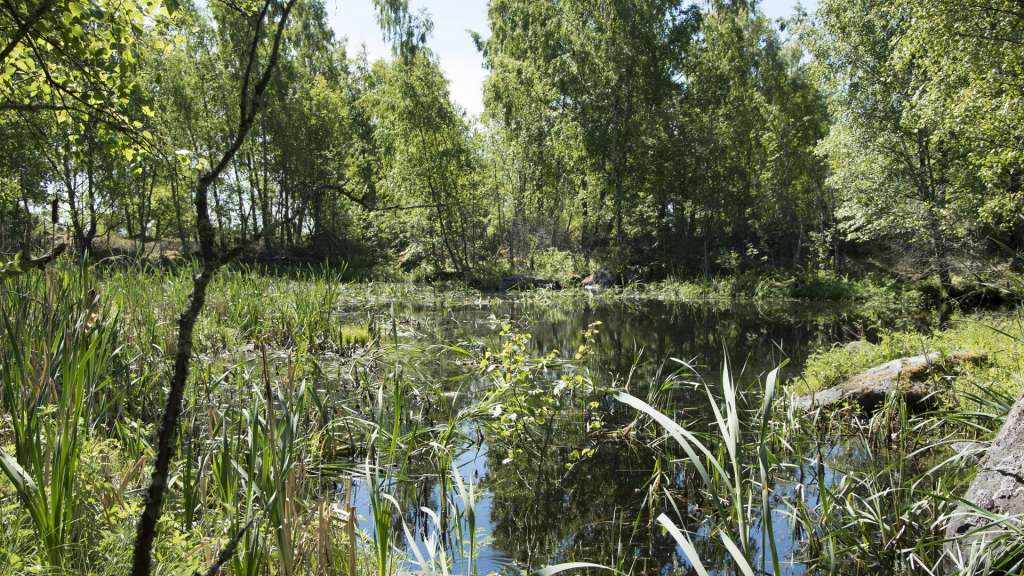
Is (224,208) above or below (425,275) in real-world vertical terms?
above

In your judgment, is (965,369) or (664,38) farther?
(664,38)

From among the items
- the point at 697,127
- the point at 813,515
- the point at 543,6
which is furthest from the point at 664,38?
the point at 813,515

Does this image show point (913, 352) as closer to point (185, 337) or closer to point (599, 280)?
point (185, 337)

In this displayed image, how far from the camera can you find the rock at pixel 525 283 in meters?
25.4

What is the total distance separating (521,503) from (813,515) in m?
2.01

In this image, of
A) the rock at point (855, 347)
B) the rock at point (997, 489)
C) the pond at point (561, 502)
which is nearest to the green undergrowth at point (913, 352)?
the rock at point (855, 347)

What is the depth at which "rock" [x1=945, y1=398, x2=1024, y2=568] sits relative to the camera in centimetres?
293

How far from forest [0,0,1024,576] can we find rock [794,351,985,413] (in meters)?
0.06

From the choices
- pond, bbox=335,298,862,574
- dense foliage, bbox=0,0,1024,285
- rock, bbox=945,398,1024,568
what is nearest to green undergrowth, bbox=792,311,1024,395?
pond, bbox=335,298,862,574

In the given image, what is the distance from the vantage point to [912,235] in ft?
68.6

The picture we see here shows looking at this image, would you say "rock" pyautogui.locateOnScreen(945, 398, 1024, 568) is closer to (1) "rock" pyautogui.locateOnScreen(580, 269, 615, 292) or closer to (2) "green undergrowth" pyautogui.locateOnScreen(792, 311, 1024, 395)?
(2) "green undergrowth" pyautogui.locateOnScreen(792, 311, 1024, 395)

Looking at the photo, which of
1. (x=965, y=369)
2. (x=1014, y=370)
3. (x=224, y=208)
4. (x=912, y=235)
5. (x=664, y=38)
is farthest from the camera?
(x=224, y=208)

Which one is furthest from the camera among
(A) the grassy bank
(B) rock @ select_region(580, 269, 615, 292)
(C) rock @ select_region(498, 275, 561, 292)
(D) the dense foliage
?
(B) rock @ select_region(580, 269, 615, 292)

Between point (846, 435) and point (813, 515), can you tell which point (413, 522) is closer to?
point (813, 515)
